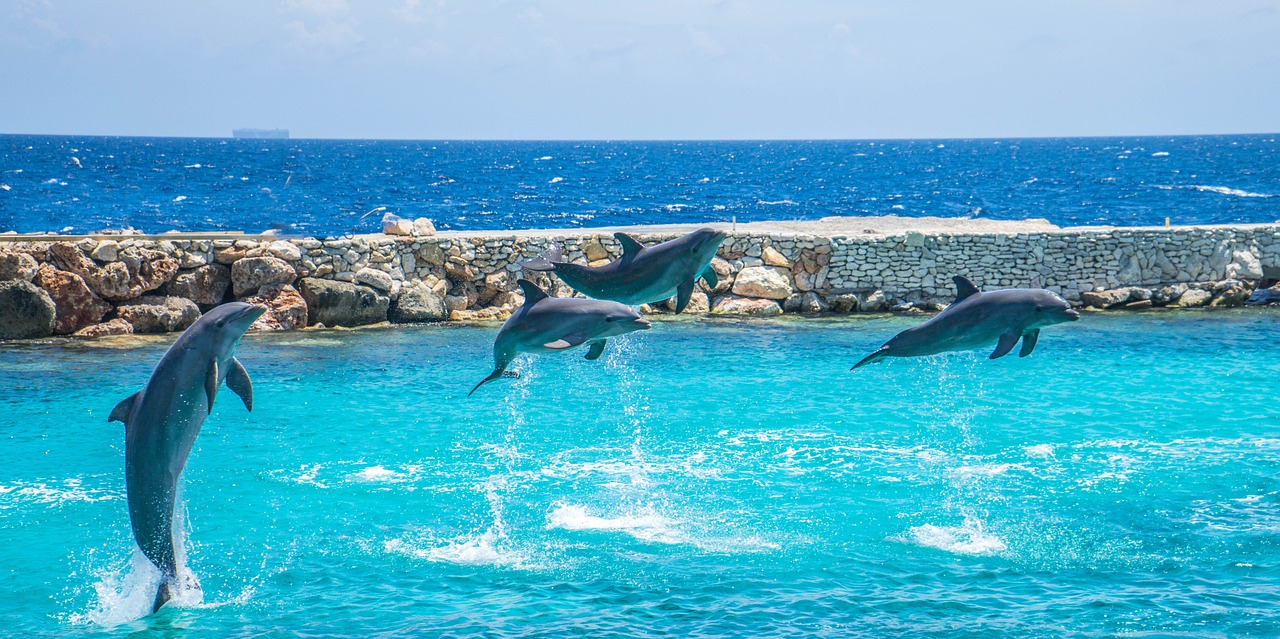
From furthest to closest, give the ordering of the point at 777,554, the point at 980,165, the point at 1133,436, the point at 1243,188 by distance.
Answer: the point at 980,165 < the point at 1243,188 < the point at 1133,436 < the point at 777,554

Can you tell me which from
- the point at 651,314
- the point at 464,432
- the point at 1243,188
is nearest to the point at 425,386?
the point at 464,432

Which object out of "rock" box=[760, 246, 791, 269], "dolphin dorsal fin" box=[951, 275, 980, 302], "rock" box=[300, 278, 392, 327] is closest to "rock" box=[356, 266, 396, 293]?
"rock" box=[300, 278, 392, 327]

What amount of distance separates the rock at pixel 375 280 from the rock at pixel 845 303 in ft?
31.3

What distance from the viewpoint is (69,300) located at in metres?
22.1

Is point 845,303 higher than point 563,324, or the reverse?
point 563,324

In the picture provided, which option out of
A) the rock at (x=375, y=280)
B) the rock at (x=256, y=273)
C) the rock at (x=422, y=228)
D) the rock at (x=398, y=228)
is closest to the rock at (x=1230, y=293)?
the rock at (x=422, y=228)

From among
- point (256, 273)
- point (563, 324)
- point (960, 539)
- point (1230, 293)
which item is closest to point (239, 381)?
point (563, 324)

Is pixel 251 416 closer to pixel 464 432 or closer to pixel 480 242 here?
pixel 464 432

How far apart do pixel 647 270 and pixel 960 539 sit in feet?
17.4

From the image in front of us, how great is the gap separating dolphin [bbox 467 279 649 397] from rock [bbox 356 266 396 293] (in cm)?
1587

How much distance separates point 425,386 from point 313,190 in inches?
2517

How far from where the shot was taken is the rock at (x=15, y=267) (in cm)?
2181

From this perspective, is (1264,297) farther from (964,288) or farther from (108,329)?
(108,329)

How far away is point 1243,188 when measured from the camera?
7638cm
